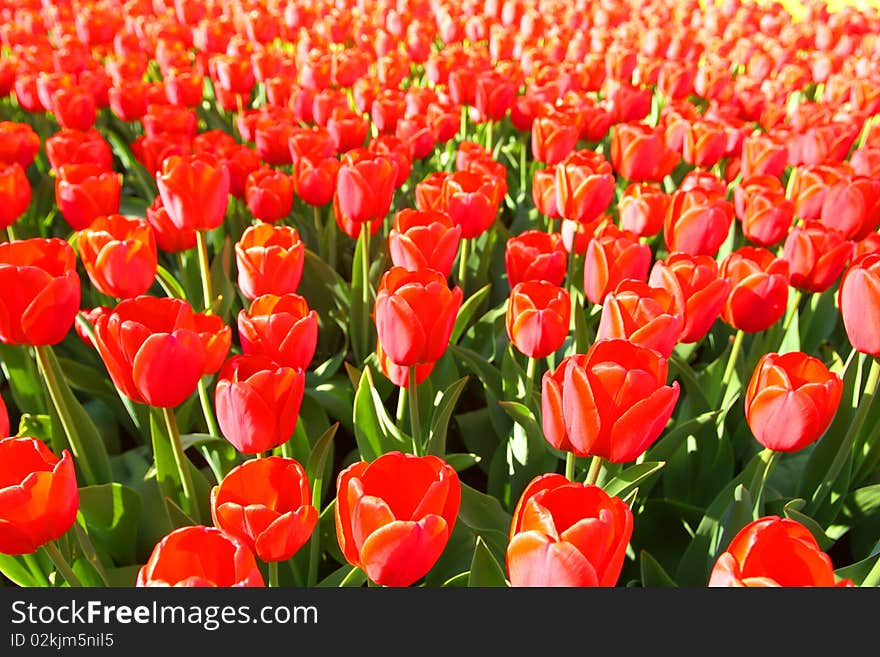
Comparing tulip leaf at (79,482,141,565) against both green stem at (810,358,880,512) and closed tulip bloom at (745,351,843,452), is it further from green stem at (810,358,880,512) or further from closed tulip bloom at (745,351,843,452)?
green stem at (810,358,880,512)

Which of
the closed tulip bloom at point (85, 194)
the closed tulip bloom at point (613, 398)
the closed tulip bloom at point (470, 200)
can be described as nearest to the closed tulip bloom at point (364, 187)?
the closed tulip bloom at point (470, 200)

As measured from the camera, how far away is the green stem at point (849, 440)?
4.56 feet

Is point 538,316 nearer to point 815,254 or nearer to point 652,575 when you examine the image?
point 652,575

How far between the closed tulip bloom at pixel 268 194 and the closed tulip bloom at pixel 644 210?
2.78 ft

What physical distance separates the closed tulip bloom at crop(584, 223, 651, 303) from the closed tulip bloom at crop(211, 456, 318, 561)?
0.83 m

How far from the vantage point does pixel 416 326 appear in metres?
1.23

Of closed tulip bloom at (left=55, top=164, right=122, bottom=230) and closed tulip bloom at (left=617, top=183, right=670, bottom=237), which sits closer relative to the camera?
closed tulip bloom at (left=55, top=164, right=122, bottom=230)

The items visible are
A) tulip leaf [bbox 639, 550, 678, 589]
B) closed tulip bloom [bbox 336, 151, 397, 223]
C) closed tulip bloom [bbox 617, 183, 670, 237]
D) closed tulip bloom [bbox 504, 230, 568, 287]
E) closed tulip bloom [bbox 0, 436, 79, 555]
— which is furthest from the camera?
closed tulip bloom [bbox 617, 183, 670, 237]

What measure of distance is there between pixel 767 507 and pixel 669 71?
254 centimetres

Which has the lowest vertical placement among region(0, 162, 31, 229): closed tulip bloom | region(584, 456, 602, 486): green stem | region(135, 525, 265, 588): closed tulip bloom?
region(584, 456, 602, 486): green stem

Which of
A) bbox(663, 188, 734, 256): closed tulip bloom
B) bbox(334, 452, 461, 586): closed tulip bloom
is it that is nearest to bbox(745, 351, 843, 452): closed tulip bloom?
bbox(334, 452, 461, 586): closed tulip bloom

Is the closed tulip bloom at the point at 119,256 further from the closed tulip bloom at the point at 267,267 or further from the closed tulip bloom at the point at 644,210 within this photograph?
the closed tulip bloom at the point at 644,210

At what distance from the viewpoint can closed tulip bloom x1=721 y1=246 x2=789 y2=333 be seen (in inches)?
59.1

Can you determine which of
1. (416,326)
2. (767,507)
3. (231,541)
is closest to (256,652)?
(231,541)
